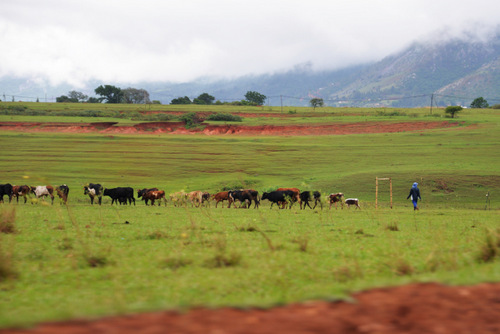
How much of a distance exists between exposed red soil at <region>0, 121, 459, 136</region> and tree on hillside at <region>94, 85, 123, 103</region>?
8068cm

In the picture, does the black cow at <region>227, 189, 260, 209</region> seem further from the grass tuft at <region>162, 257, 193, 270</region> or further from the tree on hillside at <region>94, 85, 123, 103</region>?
the tree on hillside at <region>94, 85, 123, 103</region>

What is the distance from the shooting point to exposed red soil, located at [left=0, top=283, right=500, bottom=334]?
5.15 metres

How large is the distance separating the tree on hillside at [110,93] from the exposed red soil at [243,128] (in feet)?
265

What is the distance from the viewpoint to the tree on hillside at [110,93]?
6107 inches

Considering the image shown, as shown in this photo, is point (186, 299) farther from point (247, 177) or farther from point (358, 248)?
point (247, 177)

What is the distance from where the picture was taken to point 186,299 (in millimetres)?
6816

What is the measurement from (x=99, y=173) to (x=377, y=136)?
3557cm

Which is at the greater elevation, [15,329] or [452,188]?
[15,329]

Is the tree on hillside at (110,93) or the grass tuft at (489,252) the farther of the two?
the tree on hillside at (110,93)

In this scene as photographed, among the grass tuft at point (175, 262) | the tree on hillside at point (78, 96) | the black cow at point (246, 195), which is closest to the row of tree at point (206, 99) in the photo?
the tree on hillside at point (78, 96)

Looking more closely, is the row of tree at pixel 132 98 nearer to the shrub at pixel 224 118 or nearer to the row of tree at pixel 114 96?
the row of tree at pixel 114 96

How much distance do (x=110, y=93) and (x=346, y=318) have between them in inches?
6304

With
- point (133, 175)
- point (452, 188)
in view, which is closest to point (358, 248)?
point (452, 188)

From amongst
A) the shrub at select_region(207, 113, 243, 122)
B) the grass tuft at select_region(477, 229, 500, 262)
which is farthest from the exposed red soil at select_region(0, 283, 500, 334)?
the shrub at select_region(207, 113, 243, 122)
